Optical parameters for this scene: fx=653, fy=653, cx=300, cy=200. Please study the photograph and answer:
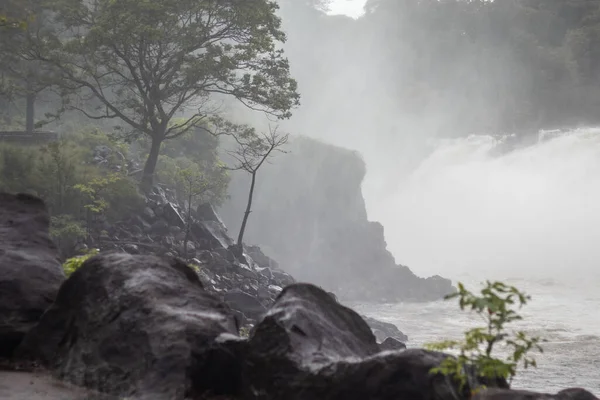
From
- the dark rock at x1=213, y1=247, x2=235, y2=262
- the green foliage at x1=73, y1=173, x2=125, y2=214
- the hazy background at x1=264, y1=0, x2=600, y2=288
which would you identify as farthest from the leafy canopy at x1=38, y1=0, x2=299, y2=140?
the hazy background at x1=264, y1=0, x2=600, y2=288

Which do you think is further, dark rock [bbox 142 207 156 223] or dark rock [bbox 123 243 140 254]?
dark rock [bbox 142 207 156 223]

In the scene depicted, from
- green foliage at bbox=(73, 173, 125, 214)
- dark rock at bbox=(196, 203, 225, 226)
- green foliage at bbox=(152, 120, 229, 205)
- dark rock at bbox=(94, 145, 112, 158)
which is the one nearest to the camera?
green foliage at bbox=(73, 173, 125, 214)

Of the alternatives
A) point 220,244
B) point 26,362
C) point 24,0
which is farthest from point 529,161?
point 26,362

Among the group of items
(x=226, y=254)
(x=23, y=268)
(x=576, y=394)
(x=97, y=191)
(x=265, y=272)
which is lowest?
(x=576, y=394)

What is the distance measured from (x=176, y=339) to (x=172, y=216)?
19.5 metres

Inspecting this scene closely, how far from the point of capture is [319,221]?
4481 centimetres

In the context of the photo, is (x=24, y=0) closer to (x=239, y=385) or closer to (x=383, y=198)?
(x=239, y=385)

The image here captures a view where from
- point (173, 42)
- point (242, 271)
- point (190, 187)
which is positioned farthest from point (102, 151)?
point (242, 271)

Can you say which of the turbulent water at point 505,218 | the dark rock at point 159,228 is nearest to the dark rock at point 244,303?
the dark rock at point 159,228

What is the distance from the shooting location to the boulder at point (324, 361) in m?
4.64

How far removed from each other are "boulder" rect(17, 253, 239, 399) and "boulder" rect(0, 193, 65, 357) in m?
0.33

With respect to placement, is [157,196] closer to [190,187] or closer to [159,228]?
[190,187]

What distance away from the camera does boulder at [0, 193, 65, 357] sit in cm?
720

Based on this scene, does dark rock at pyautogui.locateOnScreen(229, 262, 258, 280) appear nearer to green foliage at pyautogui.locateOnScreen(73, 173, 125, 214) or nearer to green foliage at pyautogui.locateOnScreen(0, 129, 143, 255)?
green foliage at pyautogui.locateOnScreen(0, 129, 143, 255)
